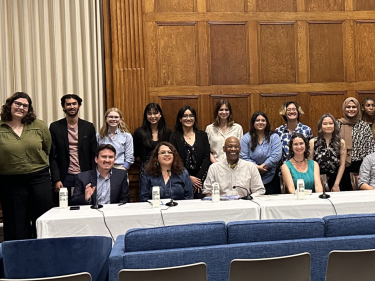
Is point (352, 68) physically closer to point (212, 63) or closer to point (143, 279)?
point (212, 63)

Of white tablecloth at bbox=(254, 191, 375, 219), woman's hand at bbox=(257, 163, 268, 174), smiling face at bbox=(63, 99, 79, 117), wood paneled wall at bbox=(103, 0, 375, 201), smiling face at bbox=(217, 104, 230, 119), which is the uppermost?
wood paneled wall at bbox=(103, 0, 375, 201)

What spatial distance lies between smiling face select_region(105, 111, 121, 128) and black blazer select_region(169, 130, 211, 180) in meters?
0.62

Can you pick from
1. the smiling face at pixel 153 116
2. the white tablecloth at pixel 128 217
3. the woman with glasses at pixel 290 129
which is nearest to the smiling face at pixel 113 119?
the smiling face at pixel 153 116

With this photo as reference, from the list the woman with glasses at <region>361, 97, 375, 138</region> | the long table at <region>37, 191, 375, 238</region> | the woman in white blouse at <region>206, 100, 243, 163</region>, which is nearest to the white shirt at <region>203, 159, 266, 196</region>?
the long table at <region>37, 191, 375, 238</region>

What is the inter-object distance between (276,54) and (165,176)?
2.68 meters

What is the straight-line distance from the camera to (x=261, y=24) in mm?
6516

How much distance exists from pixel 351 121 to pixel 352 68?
1.23m

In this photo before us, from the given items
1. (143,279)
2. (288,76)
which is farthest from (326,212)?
(288,76)

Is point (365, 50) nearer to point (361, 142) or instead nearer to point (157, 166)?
point (361, 142)

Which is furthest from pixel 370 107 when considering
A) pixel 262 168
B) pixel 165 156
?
pixel 165 156

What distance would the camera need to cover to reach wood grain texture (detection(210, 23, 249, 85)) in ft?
21.2

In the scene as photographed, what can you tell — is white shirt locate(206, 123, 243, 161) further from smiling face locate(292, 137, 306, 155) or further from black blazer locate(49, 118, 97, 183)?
black blazer locate(49, 118, 97, 183)

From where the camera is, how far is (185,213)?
3973 millimetres

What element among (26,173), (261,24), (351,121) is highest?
(261,24)
